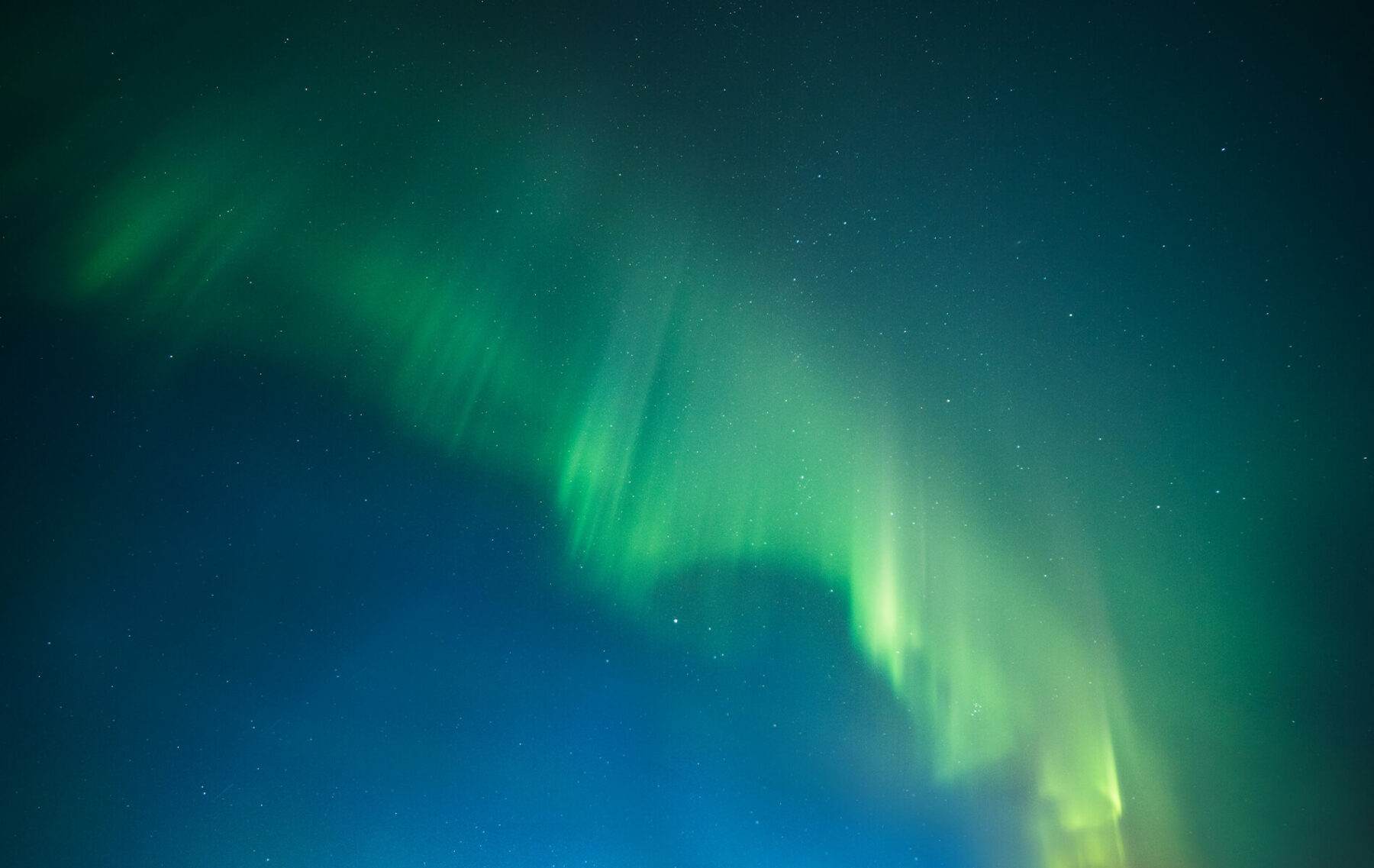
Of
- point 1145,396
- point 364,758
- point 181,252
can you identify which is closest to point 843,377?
point 1145,396

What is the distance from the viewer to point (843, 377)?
9.16ft

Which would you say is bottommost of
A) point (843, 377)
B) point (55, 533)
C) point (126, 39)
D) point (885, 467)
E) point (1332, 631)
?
point (55, 533)

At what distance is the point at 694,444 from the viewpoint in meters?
2.83

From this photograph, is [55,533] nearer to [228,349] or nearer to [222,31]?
[228,349]

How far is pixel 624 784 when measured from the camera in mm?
2678

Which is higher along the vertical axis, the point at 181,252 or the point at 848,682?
the point at 181,252

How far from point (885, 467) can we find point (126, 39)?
311 cm

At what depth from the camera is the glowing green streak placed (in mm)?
2701

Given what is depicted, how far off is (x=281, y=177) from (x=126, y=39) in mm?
674

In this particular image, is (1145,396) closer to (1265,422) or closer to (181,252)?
(1265,422)

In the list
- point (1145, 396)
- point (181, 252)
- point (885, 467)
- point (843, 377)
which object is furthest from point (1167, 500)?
point (181, 252)

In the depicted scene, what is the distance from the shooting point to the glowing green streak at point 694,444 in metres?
2.70

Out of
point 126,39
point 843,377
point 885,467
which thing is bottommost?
point 885,467

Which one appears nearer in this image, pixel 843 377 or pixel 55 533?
pixel 55 533
